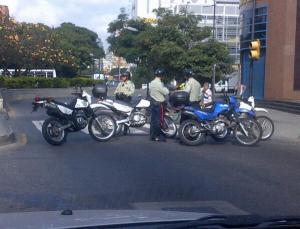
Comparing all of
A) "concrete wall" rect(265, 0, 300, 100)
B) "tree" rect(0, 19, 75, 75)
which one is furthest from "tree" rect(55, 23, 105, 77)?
"concrete wall" rect(265, 0, 300, 100)

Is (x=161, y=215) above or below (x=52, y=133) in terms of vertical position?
above

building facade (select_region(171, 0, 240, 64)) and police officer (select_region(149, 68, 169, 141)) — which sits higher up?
building facade (select_region(171, 0, 240, 64))

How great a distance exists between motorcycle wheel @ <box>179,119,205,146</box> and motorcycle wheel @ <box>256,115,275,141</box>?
228 cm

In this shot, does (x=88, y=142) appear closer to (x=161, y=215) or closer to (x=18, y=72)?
(x=161, y=215)

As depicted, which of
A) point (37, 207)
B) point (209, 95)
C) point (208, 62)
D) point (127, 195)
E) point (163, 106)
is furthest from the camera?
point (208, 62)

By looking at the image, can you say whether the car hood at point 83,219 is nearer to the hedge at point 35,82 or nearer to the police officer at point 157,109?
the police officer at point 157,109

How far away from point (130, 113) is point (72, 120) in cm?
201

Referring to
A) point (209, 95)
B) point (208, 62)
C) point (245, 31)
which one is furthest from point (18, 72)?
point (209, 95)

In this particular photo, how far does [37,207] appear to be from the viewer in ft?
29.3

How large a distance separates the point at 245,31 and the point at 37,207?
33.8 metres

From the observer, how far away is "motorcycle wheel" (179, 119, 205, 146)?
53.8 ft

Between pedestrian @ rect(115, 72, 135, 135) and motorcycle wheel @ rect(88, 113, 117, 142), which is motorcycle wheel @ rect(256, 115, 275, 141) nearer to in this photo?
motorcycle wheel @ rect(88, 113, 117, 142)

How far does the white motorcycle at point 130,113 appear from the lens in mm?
17750

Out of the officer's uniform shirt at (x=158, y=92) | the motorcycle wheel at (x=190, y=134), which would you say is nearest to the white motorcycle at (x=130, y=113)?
the officer's uniform shirt at (x=158, y=92)
